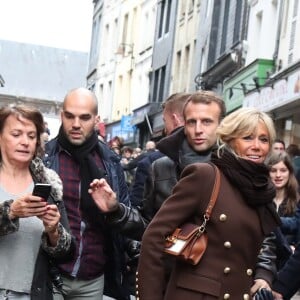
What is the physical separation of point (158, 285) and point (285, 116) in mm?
17354

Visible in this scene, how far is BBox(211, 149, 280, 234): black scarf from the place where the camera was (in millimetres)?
4699

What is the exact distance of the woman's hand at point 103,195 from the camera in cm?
570

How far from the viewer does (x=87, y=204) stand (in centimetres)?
614

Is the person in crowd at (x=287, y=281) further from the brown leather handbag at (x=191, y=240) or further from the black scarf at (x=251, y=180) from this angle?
the brown leather handbag at (x=191, y=240)

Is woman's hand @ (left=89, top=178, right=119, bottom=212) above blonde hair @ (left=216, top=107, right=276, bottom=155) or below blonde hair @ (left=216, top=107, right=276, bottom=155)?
below

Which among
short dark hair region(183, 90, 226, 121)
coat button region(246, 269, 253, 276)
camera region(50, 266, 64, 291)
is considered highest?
short dark hair region(183, 90, 226, 121)

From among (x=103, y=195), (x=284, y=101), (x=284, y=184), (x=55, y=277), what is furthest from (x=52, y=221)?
(x=284, y=101)

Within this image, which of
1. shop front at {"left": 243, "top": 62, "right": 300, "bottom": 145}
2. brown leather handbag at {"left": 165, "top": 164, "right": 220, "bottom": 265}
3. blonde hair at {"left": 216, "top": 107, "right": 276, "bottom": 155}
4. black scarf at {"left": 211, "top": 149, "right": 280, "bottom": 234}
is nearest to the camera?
brown leather handbag at {"left": 165, "top": 164, "right": 220, "bottom": 265}

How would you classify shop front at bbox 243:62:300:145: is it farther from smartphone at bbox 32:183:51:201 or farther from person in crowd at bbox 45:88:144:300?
smartphone at bbox 32:183:51:201

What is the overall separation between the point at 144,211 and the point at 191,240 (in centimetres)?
144

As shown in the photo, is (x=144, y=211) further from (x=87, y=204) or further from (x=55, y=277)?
→ (x=55, y=277)

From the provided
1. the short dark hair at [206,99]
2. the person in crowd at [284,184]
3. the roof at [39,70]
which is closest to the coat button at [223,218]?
the short dark hair at [206,99]

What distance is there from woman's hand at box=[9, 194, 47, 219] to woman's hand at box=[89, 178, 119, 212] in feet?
2.29

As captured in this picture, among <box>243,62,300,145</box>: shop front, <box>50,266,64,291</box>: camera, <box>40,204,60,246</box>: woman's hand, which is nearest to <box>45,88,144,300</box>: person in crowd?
<box>50,266,64,291</box>: camera
